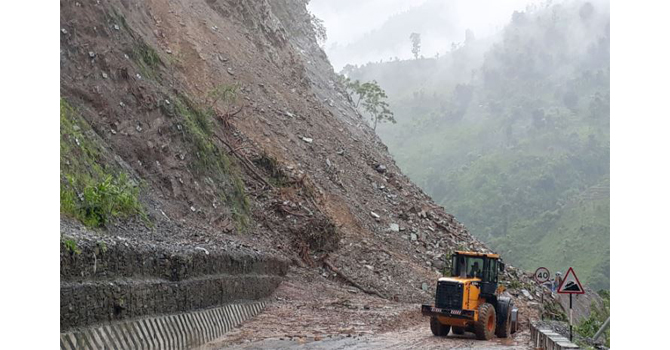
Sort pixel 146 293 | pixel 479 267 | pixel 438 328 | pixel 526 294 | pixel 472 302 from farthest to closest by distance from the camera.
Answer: pixel 526 294
pixel 479 267
pixel 438 328
pixel 472 302
pixel 146 293

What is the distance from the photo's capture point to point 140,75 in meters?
24.0

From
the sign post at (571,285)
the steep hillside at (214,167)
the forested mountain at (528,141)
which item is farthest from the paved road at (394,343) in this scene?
the forested mountain at (528,141)

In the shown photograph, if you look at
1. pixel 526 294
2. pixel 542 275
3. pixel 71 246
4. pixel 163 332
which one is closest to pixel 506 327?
pixel 163 332

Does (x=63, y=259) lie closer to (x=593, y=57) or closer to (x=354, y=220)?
(x=354, y=220)

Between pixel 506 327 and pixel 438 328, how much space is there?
1816mm

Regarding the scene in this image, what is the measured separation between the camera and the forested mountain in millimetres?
87188

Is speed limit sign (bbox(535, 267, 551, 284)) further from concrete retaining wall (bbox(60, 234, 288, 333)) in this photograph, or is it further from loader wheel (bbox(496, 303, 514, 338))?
concrete retaining wall (bbox(60, 234, 288, 333))

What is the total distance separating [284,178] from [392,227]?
207 inches

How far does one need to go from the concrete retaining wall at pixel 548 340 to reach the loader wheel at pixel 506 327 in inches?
58.5

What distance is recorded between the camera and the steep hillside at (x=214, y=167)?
15758 millimetres

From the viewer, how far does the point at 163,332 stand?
12.5 metres

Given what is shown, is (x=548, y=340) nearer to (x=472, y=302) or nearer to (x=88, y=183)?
(x=472, y=302)

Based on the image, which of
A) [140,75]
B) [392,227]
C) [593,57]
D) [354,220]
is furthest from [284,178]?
[593,57]

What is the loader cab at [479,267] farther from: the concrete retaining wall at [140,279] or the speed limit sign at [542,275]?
the speed limit sign at [542,275]
